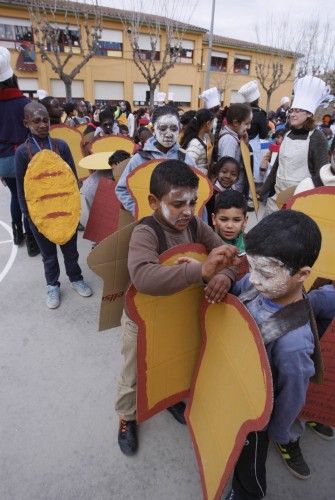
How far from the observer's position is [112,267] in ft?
5.35

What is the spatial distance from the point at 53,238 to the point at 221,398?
187cm

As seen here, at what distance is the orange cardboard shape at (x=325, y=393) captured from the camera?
132 cm

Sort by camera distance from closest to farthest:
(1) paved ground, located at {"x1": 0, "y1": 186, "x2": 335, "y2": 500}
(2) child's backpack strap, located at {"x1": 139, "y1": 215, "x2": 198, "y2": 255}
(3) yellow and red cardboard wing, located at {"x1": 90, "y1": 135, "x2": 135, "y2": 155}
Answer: (2) child's backpack strap, located at {"x1": 139, "y1": 215, "x2": 198, "y2": 255} < (1) paved ground, located at {"x1": 0, "y1": 186, "x2": 335, "y2": 500} < (3) yellow and red cardboard wing, located at {"x1": 90, "y1": 135, "x2": 135, "y2": 155}

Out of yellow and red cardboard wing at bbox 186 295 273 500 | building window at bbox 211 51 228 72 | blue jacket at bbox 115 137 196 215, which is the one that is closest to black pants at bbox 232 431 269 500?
yellow and red cardboard wing at bbox 186 295 273 500

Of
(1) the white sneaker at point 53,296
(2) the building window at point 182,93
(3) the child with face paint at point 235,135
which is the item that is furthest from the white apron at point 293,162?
(2) the building window at point 182,93

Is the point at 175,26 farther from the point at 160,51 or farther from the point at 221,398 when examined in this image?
the point at 221,398

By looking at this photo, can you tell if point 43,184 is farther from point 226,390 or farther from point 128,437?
point 226,390

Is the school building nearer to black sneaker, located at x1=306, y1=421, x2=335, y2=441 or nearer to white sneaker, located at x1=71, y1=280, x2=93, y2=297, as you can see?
white sneaker, located at x1=71, y1=280, x2=93, y2=297

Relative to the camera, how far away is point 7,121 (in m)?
3.36

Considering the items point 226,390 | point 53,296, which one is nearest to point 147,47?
point 53,296

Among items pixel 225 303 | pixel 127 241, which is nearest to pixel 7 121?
pixel 127 241

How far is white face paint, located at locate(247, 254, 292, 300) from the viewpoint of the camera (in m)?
1.02

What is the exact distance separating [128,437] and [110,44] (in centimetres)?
2527

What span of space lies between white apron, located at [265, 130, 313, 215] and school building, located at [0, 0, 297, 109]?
71.0ft
